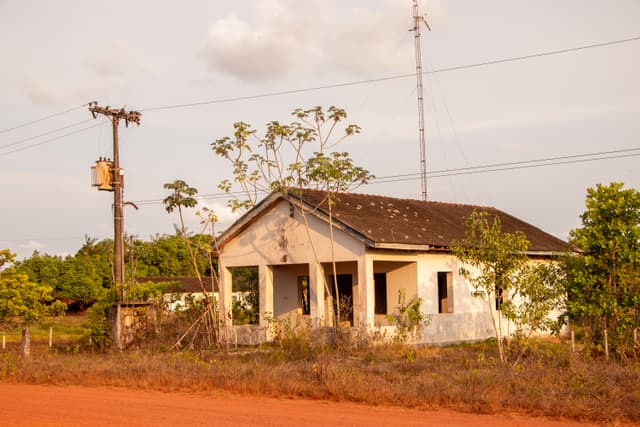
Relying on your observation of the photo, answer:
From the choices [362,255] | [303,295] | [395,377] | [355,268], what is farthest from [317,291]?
[395,377]

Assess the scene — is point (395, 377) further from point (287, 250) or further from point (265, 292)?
point (265, 292)

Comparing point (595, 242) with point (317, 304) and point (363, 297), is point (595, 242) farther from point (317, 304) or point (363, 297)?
point (317, 304)

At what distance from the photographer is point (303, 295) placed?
81.6ft

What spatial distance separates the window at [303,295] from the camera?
968 inches

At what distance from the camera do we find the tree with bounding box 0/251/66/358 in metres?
19.0

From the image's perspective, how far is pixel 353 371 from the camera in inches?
539

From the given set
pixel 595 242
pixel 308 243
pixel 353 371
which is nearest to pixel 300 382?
pixel 353 371

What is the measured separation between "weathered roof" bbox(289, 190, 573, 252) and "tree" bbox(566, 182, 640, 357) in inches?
227

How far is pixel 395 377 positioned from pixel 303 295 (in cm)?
1171

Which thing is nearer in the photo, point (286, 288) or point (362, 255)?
point (362, 255)

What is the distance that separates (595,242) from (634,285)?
109 centimetres

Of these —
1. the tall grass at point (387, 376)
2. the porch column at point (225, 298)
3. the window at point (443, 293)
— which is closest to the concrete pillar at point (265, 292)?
the porch column at point (225, 298)

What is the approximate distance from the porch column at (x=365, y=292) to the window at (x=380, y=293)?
3.03 metres

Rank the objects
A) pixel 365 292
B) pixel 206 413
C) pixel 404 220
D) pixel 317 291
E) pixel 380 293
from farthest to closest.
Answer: pixel 380 293
pixel 404 220
pixel 317 291
pixel 365 292
pixel 206 413
